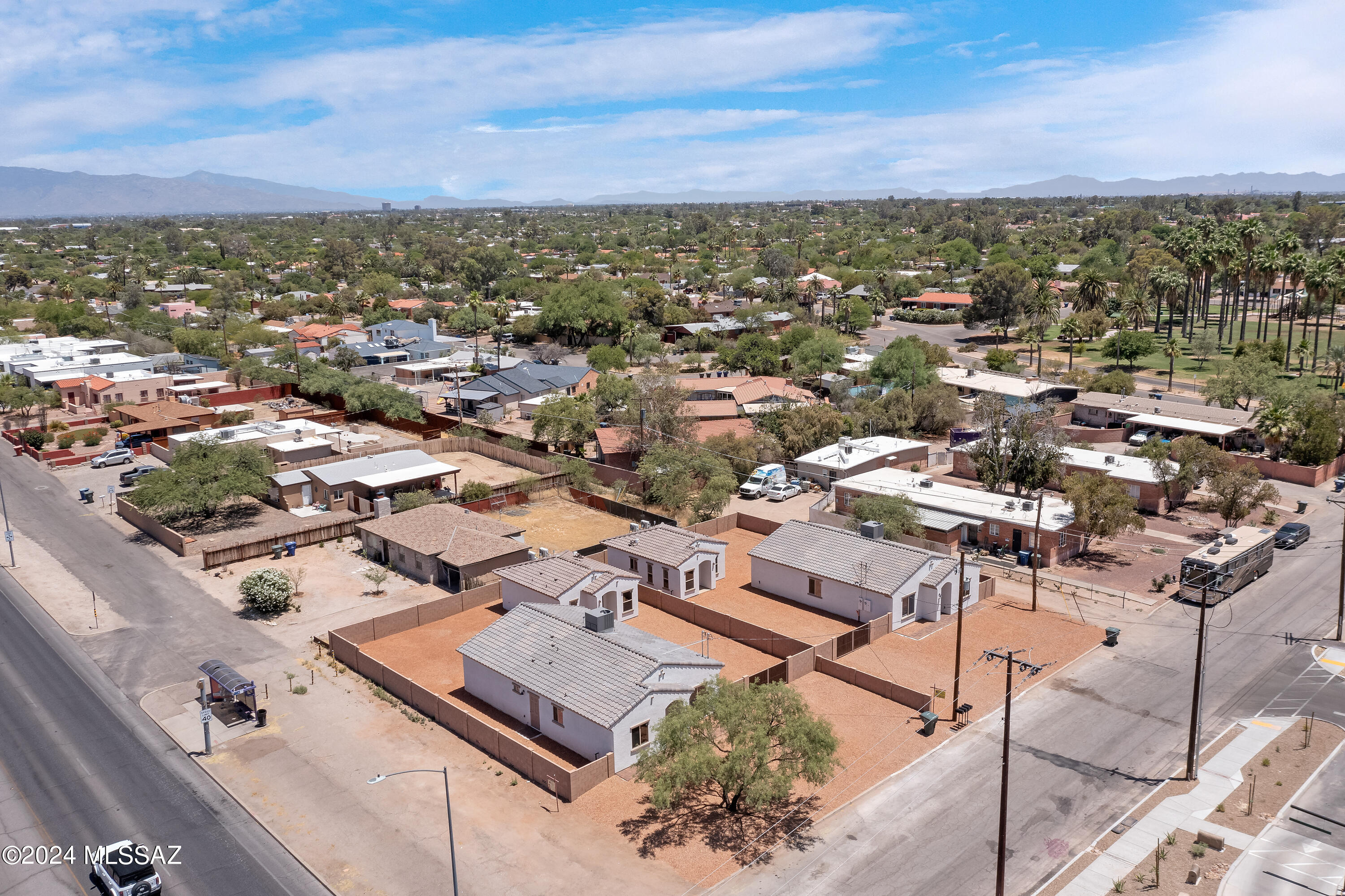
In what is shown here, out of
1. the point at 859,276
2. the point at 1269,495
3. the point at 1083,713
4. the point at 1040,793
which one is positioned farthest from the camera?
the point at 859,276

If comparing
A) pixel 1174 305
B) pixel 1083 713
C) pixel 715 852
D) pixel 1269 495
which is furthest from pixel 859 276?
pixel 715 852

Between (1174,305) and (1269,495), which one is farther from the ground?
(1174,305)

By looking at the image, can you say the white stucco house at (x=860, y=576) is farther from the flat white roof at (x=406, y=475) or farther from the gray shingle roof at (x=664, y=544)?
the flat white roof at (x=406, y=475)

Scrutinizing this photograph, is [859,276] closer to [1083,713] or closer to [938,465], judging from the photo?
[938,465]

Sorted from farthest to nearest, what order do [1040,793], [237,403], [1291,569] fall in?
[237,403], [1291,569], [1040,793]

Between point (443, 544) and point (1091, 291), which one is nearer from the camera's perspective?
point (443, 544)

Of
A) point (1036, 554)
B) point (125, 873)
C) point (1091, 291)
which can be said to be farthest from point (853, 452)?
point (1091, 291)

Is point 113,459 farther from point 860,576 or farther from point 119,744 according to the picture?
point 860,576

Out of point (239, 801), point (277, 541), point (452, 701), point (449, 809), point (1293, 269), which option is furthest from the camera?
point (1293, 269)
